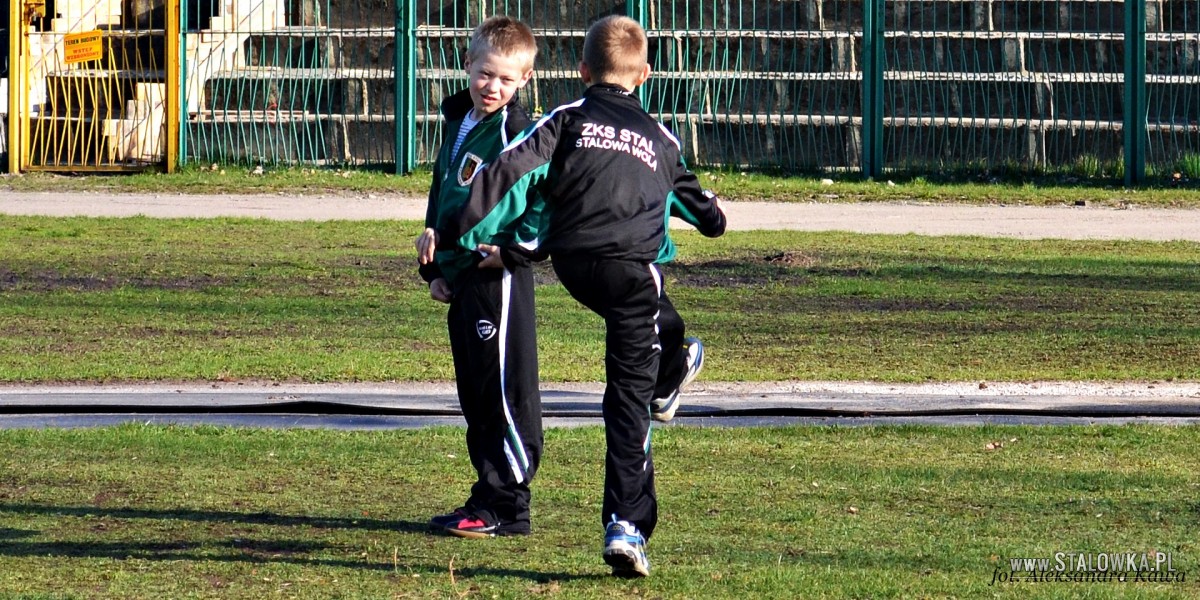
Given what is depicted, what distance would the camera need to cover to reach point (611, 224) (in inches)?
174

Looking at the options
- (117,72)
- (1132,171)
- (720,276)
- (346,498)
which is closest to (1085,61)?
(1132,171)

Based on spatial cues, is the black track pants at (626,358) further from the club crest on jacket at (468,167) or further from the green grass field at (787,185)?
the green grass field at (787,185)

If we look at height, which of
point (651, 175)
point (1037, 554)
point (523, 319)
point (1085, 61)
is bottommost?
point (1037, 554)

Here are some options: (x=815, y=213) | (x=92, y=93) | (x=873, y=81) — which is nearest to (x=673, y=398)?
(x=815, y=213)

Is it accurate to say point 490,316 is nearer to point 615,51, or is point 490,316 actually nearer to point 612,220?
point 612,220

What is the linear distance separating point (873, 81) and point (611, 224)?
14355 mm

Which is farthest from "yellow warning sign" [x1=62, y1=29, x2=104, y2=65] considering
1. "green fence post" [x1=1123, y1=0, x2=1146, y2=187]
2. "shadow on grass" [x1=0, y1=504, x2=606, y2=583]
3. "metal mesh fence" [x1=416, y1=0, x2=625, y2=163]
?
"shadow on grass" [x1=0, y1=504, x2=606, y2=583]

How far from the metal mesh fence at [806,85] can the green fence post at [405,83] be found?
0.03 m

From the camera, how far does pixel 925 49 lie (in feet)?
61.8

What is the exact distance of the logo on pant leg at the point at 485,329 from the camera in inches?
192

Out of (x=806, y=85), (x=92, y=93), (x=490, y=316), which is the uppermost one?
(x=92, y=93)

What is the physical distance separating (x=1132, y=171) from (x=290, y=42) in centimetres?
957

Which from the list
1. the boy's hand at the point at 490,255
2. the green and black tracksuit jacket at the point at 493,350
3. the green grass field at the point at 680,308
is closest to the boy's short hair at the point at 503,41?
the green and black tracksuit jacket at the point at 493,350

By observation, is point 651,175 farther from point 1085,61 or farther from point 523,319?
point 1085,61
